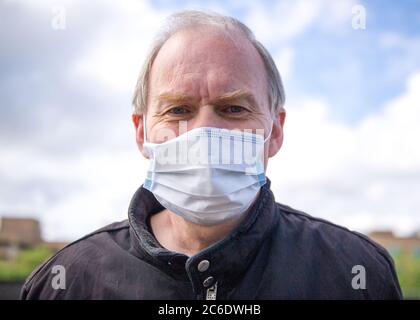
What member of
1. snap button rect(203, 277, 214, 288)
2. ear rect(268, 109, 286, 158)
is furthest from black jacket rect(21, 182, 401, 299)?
ear rect(268, 109, 286, 158)

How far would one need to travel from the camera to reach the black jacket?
5.73ft

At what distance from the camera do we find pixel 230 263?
1733 millimetres

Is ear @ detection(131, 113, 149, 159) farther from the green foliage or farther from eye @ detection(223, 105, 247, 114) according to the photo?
the green foliage

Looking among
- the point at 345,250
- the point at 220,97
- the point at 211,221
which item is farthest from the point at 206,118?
the point at 345,250

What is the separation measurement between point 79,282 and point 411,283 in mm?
14793

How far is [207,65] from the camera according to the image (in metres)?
1.82

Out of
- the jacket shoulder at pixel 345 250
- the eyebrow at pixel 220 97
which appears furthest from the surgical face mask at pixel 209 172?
the jacket shoulder at pixel 345 250

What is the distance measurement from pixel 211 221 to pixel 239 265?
0.19m

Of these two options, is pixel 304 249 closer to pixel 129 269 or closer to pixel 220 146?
pixel 220 146

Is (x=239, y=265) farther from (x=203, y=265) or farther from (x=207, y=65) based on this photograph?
(x=207, y=65)

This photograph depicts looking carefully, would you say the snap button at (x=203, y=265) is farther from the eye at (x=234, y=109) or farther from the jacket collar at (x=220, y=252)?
the eye at (x=234, y=109)

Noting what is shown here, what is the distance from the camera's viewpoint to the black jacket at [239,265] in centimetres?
175

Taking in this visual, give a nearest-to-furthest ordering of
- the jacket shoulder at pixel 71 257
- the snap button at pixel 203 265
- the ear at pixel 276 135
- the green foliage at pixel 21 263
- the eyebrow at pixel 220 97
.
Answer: the snap button at pixel 203 265
the eyebrow at pixel 220 97
the jacket shoulder at pixel 71 257
the ear at pixel 276 135
the green foliage at pixel 21 263

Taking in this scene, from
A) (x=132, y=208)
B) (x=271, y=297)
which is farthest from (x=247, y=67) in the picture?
(x=271, y=297)
